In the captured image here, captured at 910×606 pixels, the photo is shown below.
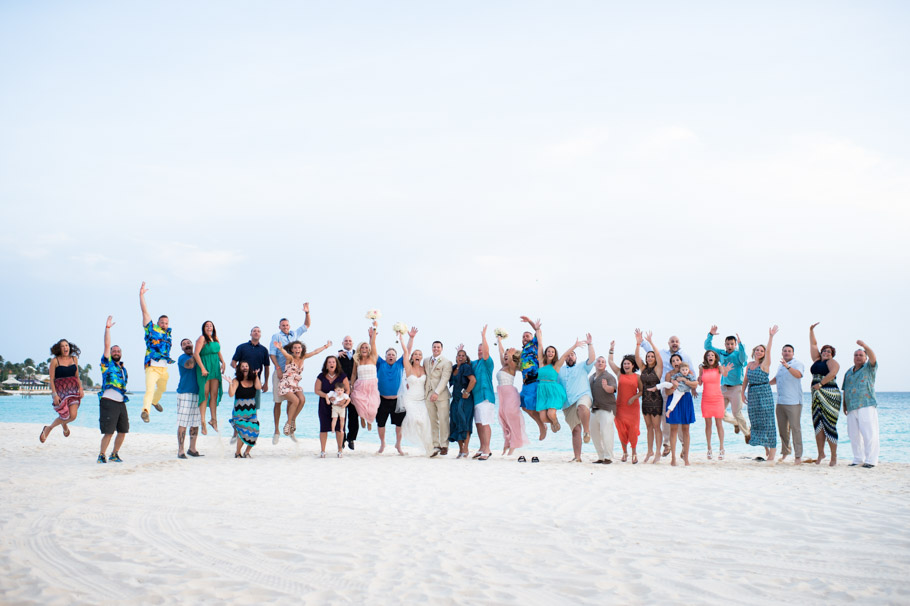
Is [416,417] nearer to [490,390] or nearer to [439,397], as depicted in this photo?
[439,397]

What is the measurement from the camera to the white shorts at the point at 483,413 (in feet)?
37.6

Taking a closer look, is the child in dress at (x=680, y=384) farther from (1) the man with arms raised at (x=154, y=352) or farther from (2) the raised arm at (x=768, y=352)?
(1) the man with arms raised at (x=154, y=352)

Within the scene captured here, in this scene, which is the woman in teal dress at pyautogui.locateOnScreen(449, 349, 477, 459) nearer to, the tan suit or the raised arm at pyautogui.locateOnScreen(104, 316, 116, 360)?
the tan suit

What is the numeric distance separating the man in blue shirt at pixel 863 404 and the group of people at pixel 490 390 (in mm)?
20

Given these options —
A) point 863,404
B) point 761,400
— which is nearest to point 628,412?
point 761,400

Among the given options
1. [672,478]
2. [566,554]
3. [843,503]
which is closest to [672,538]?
[566,554]

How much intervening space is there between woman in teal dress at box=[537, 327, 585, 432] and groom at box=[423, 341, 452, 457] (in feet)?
5.40

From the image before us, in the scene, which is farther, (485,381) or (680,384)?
(485,381)

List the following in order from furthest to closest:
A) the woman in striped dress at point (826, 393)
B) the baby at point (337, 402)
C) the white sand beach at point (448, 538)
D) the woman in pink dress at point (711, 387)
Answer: the baby at point (337, 402) → the woman in pink dress at point (711, 387) → the woman in striped dress at point (826, 393) → the white sand beach at point (448, 538)

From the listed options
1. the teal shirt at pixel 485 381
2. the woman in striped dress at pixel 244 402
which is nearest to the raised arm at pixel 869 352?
the teal shirt at pixel 485 381

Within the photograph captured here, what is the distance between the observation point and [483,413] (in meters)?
11.5

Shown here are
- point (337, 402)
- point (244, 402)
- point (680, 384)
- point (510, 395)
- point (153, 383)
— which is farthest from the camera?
point (510, 395)

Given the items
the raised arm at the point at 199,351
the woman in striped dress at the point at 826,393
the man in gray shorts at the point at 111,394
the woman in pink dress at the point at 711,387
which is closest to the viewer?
the man in gray shorts at the point at 111,394

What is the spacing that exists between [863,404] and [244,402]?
978cm
